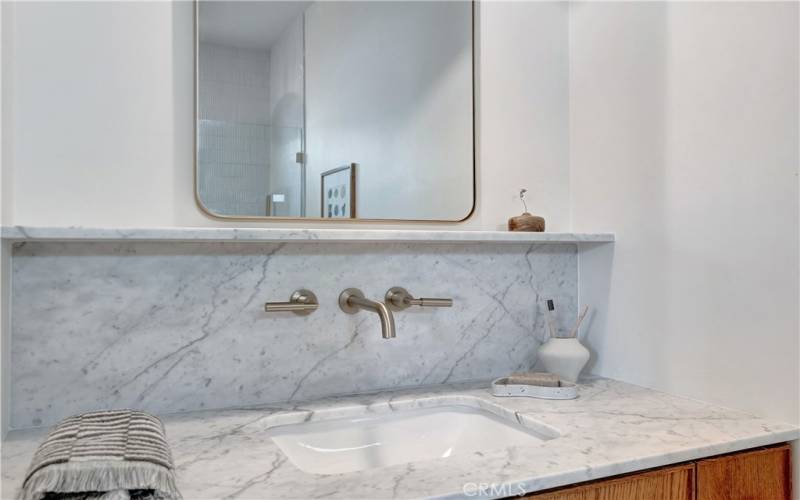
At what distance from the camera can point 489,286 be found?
157 cm

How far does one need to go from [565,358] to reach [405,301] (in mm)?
412

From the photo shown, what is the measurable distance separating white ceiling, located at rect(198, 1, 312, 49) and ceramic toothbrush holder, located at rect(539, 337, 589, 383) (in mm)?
973

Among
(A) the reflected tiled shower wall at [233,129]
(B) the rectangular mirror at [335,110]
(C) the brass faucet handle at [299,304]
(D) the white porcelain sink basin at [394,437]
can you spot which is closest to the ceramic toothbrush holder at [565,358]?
(D) the white porcelain sink basin at [394,437]

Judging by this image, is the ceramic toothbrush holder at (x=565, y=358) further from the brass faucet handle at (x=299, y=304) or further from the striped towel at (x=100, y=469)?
the striped towel at (x=100, y=469)

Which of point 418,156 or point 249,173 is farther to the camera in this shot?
point 418,156

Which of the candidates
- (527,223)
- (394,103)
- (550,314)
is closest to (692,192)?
(527,223)

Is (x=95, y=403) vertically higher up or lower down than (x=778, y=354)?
lower down

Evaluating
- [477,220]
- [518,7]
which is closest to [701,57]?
[518,7]

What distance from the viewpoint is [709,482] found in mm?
1052

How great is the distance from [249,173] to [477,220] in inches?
23.0

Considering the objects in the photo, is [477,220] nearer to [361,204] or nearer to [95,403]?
[361,204]

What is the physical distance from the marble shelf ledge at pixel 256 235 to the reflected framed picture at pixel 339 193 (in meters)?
0.13

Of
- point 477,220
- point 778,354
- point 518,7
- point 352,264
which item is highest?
point 518,7

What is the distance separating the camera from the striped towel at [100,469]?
2.43 ft
